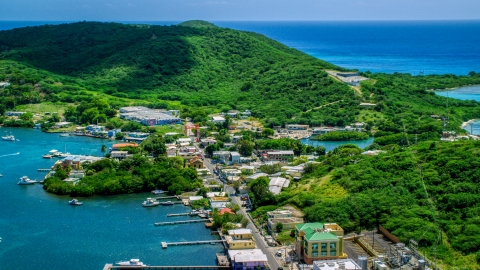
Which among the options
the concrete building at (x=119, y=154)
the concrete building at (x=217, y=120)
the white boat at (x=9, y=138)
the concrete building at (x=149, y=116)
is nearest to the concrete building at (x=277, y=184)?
the concrete building at (x=119, y=154)

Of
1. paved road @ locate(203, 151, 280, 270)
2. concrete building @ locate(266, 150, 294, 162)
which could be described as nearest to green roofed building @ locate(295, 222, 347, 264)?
paved road @ locate(203, 151, 280, 270)

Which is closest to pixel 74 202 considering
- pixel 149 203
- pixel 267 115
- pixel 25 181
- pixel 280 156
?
pixel 149 203

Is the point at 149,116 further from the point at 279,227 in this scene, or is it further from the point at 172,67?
the point at 279,227

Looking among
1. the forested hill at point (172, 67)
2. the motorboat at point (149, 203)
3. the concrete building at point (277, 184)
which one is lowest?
the motorboat at point (149, 203)

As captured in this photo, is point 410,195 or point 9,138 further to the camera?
point 9,138

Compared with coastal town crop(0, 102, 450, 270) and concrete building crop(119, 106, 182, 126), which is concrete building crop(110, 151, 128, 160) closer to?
coastal town crop(0, 102, 450, 270)

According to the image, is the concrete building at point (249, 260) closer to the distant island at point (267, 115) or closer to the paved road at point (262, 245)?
the paved road at point (262, 245)
